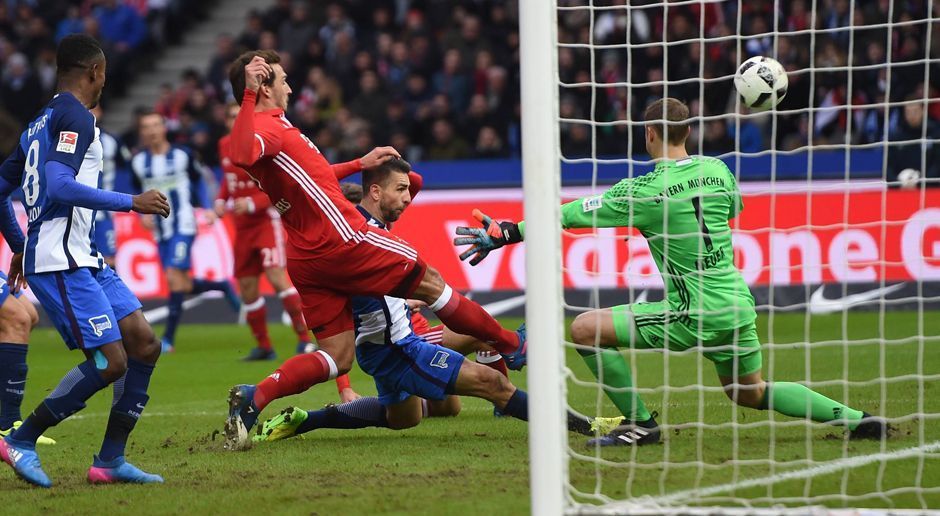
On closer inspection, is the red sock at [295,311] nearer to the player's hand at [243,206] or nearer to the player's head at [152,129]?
the player's hand at [243,206]

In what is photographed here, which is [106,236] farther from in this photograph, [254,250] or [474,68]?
[474,68]

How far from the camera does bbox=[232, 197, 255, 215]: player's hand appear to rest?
410 inches

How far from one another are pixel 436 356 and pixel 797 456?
1.85 m

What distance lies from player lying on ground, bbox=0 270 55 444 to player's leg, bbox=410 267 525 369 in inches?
89.3

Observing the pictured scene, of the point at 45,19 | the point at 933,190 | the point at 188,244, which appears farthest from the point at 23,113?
the point at 933,190

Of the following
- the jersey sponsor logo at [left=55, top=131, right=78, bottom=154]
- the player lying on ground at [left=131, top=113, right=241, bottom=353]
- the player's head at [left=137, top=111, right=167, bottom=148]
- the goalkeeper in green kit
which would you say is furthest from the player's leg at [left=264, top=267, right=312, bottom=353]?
the jersey sponsor logo at [left=55, top=131, right=78, bottom=154]

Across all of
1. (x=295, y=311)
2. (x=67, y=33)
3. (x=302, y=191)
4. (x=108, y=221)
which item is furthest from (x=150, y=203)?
(x=67, y=33)

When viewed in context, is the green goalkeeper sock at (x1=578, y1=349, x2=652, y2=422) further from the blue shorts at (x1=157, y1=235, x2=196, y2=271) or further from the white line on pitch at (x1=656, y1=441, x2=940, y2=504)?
the blue shorts at (x1=157, y1=235, x2=196, y2=271)

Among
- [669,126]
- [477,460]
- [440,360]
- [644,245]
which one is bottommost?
[477,460]

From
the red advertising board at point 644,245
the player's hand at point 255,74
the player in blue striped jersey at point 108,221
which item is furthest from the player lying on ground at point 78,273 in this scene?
the player in blue striped jersey at point 108,221

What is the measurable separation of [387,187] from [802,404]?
8.24 feet

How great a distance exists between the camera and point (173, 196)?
1149 centimetres

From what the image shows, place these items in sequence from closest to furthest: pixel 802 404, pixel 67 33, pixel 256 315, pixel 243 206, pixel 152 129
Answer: pixel 802 404 < pixel 243 206 < pixel 256 315 < pixel 152 129 < pixel 67 33

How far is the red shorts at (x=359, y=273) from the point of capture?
605cm
